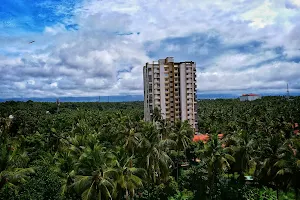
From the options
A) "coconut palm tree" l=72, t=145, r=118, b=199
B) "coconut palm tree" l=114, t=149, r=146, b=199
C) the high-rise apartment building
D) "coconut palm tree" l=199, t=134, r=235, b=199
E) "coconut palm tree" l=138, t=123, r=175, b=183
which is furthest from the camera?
the high-rise apartment building

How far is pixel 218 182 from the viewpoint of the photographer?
41.3 meters

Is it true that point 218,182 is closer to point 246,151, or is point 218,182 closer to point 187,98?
point 246,151

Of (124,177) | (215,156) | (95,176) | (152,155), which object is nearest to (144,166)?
(152,155)

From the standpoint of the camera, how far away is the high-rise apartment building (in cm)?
7069

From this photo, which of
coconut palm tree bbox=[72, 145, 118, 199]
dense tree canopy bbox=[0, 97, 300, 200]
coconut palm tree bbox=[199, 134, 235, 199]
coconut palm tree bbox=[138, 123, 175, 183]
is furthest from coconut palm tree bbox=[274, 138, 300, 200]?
coconut palm tree bbox=[72, 145, 118, 199]

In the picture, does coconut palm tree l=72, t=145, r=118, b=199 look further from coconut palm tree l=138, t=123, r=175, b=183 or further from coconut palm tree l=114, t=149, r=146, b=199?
coconut palm tree l=138, t=123, r=175, b=183

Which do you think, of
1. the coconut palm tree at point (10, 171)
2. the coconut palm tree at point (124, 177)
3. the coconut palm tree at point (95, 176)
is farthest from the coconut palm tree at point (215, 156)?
the coconut palm tree at point (10, 171)

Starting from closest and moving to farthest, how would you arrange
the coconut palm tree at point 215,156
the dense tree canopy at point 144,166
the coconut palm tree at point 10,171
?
1. the dense tree canopy at point 144,166
2. the coconut palm tree at point 10,171
3. the coconut palm tree at point 215,156

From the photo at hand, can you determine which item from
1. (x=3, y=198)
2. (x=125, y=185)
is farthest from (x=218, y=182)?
(x=3, y=198)

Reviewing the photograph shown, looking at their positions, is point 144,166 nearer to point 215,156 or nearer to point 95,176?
point 215,156

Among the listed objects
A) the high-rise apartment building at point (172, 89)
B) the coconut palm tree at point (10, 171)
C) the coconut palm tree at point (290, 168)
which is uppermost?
the high-rise apartment building at point (172, 89)

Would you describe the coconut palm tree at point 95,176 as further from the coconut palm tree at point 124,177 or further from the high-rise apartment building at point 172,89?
the high-rise apartment building at point 172,89

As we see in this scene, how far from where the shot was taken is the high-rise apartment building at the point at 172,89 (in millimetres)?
70688

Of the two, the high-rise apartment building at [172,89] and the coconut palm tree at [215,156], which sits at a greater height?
the high-rise apartment building at [172,89]
